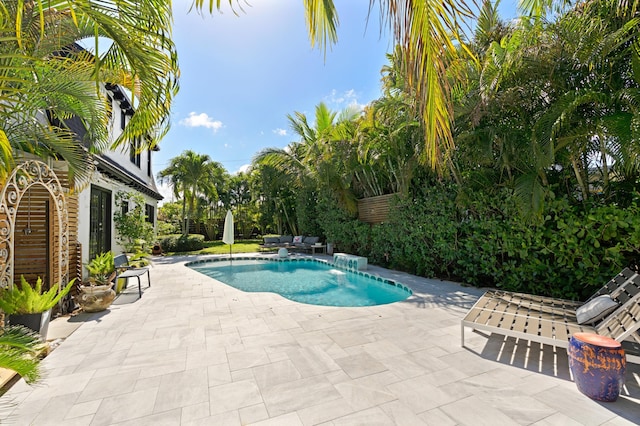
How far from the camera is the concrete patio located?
264cm

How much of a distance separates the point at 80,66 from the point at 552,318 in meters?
7.74

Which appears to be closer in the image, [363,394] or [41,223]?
[363,394]

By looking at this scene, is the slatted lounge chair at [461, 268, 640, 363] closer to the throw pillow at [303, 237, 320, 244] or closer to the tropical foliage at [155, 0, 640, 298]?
the tropical foliage at [155, 0, 640, 298]

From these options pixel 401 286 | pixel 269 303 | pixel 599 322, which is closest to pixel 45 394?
pixel 269 303

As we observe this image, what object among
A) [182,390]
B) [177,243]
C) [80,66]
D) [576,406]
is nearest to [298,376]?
[182,390]

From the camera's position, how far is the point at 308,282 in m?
10.2

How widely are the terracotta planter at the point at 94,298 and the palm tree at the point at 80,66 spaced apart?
2252 mm

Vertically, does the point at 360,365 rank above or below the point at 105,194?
below

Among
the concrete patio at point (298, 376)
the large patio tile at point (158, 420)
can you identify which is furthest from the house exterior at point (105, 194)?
the large patio tile at point (158, 420)

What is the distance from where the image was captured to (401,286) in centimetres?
823

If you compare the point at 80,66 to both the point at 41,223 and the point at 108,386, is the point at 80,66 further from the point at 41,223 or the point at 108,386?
the point at 108,386

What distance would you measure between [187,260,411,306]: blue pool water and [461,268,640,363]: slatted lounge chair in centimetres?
314

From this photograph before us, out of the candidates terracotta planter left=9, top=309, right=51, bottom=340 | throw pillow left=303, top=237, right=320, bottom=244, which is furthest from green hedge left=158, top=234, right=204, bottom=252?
terracotta planter left=9, top=309, right=51, bottom=340

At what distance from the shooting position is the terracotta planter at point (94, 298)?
5.58 m
